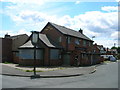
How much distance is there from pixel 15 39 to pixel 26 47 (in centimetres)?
1202

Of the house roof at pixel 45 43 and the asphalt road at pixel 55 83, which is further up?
the house roof at pixel 45 43

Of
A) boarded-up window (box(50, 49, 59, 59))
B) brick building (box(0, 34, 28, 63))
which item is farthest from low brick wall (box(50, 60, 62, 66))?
brick building (box(0, 34, 28, 63))

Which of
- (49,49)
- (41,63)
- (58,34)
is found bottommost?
(41,63)

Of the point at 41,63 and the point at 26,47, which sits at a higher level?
the point at 26,47

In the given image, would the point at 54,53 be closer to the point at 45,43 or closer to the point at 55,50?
the point at 55,50

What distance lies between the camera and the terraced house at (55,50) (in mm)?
30316

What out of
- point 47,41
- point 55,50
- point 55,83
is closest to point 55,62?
point 55,50

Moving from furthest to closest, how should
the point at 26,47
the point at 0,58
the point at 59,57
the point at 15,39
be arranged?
1. the point at 15,39
2. the point at 0,58
3. the point at 59,57
4. the point at 26,47

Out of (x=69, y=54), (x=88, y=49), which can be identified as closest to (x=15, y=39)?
(x=69, y=54)

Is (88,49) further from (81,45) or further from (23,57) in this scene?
(23,57)

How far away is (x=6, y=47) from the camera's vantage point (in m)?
39.0

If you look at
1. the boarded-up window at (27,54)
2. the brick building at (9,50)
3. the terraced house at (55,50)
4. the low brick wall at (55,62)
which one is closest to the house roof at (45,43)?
the terraced house at (55,50)

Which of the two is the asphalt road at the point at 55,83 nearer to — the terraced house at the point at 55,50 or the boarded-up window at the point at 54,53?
the terraced house at the point at 55,50

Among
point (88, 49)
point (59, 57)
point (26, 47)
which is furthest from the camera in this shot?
point (88, 49)
